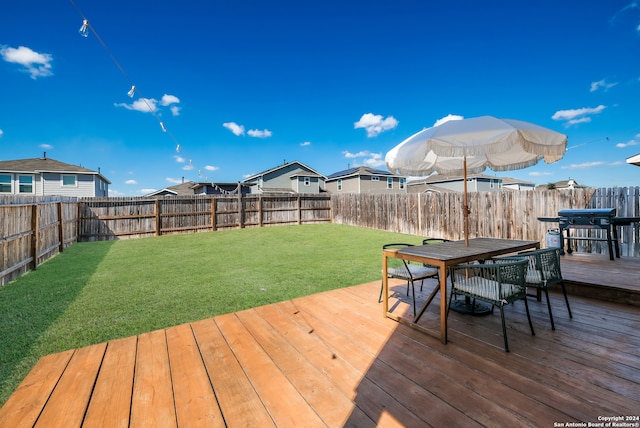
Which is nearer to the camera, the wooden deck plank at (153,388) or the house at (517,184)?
the wooden deck plank at (153,388)

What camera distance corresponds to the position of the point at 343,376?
191cm

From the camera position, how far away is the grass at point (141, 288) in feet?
8.84

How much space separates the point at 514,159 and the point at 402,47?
41.0 feet

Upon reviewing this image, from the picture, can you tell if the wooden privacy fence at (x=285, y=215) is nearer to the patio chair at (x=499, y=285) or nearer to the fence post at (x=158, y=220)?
the fence post at (x=158, y=220)

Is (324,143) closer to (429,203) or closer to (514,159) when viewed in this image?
(429,203)

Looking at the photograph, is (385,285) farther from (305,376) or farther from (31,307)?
(31,307)

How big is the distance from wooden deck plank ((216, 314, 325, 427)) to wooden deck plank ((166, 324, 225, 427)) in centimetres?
28

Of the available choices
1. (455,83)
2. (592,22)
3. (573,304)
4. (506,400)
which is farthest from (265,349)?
(455,83)

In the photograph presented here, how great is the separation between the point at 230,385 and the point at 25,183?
78.2 ft

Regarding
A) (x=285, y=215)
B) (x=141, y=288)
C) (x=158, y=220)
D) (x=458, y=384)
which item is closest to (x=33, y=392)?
(x=141, y=288)

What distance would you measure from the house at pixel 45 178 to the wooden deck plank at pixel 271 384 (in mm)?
22390

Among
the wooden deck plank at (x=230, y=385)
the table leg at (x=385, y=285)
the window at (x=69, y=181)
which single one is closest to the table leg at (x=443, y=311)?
the table leg at (x=385, y=285)

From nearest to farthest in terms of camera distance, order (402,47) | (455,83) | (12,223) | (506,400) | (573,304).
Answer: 1. (506,400)
2. (573,304)
3. (12,223)
4. (402,47)
5. (455,83)

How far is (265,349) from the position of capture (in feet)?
7.59
